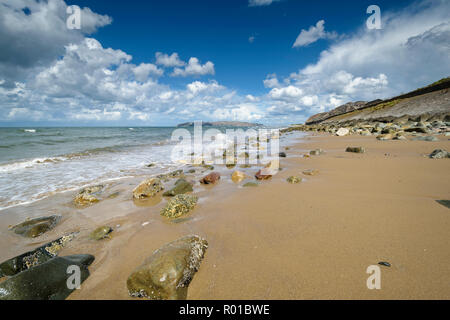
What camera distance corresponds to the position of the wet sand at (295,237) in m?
1.89

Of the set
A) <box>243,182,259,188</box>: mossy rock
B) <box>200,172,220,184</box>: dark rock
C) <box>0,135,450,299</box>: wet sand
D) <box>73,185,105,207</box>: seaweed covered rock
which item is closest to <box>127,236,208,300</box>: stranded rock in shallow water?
<box>0,135,450,299</box>: wet sand

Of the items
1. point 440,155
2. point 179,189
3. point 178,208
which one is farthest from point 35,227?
point 440,155

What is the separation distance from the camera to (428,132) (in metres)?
11.8

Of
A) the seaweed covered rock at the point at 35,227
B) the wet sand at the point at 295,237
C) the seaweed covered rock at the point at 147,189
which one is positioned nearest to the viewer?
the wet sand at the point at 295,237

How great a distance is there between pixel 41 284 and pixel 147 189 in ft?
10.3

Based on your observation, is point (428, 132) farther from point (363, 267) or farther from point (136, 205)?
point (136, 205)

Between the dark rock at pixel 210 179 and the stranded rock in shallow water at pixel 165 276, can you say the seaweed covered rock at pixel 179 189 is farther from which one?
the stranded rock in shallow water at pixel 165 276

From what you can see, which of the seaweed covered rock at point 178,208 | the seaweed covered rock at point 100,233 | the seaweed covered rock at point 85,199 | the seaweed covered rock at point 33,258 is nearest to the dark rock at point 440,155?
the seaweed covered rock at point 178,208

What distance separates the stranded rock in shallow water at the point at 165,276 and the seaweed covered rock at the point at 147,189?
10.2ft

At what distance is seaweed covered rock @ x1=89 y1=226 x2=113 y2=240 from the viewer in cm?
325

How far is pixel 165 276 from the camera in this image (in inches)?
76.1

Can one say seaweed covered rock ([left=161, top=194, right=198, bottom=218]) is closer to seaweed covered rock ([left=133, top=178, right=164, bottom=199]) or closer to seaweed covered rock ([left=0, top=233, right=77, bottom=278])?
seaweed covered rock ([left=133, top=178, right=164, bottom=199])

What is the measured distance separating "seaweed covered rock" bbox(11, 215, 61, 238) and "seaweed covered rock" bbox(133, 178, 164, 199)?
1707 millimetres

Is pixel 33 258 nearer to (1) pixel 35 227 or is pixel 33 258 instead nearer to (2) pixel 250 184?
(1) pixel 35 227
